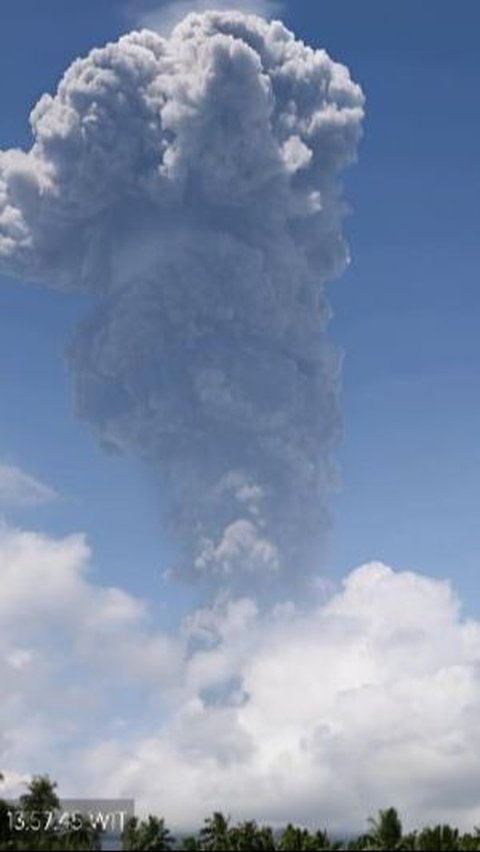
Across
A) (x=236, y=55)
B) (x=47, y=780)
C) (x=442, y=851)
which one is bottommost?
(x=442, y=851)

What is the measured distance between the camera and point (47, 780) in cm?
12069

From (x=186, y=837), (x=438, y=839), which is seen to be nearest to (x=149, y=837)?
(x=186, y=837)

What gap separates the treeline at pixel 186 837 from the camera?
342ft

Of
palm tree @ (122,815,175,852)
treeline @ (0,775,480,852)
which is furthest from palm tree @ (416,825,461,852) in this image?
palm tree @ (122,815,175,852)

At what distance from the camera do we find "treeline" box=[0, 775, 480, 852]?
342ft

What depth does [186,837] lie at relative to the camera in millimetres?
107500

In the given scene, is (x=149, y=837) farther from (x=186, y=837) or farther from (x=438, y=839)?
(x=438, y=839)

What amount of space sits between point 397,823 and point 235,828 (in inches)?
510

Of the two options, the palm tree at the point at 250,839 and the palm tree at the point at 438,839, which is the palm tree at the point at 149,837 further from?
the palm tree at the point at 438,839

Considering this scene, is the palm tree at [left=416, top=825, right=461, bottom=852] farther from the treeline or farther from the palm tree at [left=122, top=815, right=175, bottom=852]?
the palm tree at [left=122, top=815, right=175, bottom=852]

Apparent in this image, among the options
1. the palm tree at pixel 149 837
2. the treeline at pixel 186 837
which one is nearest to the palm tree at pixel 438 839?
the treeline at pixel 186 837

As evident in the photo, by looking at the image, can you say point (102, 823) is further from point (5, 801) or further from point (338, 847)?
point (338, 847)

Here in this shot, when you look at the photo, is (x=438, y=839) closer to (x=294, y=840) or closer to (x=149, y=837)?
(x=294, y=840)

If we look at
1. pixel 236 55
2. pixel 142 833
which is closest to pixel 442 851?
pixel 142 833
